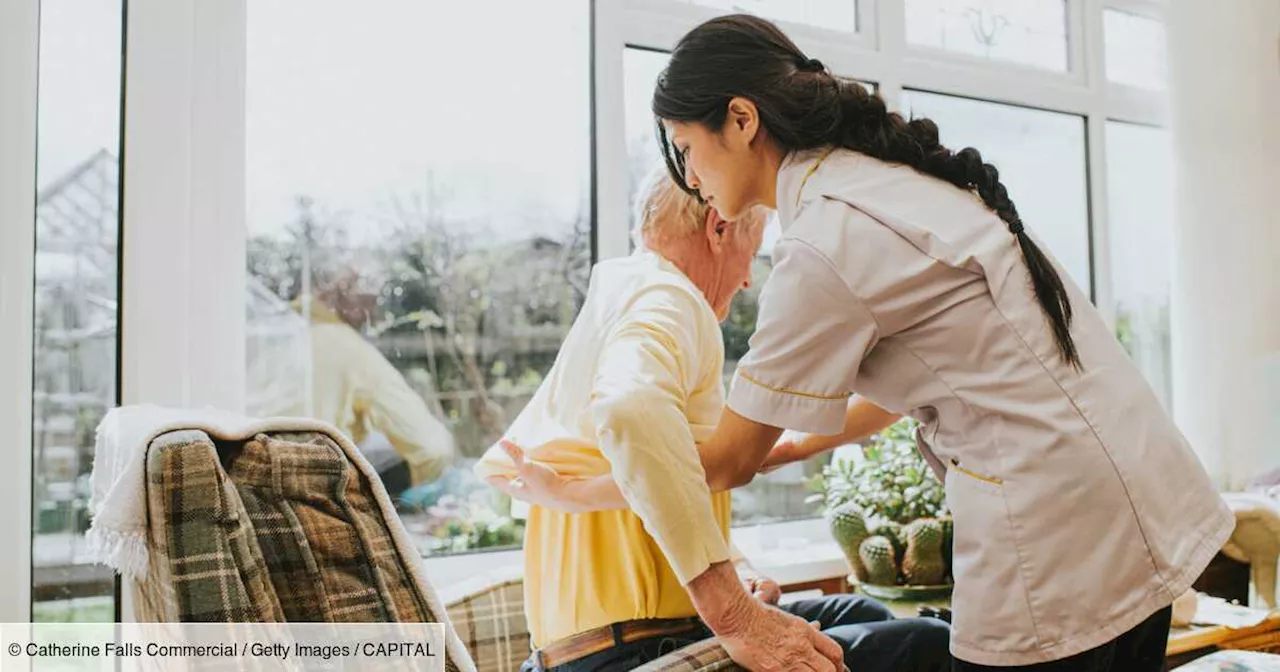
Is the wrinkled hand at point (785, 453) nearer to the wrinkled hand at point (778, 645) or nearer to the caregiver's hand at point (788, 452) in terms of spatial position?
the caregiver's hand at point (788, 452)

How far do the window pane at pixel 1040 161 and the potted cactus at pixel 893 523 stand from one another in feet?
3.92

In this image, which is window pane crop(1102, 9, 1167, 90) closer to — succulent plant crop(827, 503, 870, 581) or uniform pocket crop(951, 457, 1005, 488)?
succulent plant crop(827, 503, 870, 581)

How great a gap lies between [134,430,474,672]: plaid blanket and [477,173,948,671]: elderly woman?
0.98ft

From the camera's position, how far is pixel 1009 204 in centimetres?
129

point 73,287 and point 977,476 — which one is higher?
point 73,287

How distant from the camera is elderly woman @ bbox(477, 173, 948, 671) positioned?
1.24 meters

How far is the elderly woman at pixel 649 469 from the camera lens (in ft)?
4.05

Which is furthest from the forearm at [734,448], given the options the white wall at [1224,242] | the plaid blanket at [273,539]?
the white wall at [1224,242]

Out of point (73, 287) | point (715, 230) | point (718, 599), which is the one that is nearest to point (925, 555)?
point (715, 230)

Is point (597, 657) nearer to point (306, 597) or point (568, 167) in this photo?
point (306, 597)

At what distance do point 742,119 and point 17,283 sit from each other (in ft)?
4.03

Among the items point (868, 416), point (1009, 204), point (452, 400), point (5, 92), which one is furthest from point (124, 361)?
point (1009, 204)

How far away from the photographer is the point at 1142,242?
360 centimetres

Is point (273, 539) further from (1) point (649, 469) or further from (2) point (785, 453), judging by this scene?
(2) point (785, 453)
